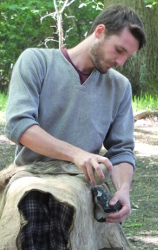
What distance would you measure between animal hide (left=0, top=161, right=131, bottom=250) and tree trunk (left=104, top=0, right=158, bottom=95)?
6.58 meters

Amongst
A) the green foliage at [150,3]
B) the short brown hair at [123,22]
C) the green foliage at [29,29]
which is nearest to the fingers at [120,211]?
the short brown hair at [123,22]

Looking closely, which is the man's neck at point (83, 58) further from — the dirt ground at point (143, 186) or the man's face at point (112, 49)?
the dirt ground at point (143, 186)

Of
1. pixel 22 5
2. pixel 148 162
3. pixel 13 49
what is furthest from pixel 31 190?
pixel 13 49

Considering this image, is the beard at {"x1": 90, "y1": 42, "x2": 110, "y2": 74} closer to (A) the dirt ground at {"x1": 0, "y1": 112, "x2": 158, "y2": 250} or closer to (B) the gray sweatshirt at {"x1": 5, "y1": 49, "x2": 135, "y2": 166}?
(B) the gray sweatshirt at {"x1": 5, "y1": 49, "x2": 135, "y2": 166}

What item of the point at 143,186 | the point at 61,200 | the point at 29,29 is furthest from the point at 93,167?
the point at 29,29

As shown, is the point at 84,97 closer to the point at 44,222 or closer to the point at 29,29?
the point at 44,222

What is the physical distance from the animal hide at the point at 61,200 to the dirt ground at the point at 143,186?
1.48 feet

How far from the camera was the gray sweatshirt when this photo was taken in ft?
9.57

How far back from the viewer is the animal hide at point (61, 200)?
2.46 meters

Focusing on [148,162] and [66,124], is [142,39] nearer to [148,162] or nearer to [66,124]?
[66,124]

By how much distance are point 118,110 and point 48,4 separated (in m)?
10.9

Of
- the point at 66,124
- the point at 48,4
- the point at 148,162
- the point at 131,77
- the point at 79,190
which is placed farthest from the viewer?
the point at 48,4

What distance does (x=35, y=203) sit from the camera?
2506 millimetres

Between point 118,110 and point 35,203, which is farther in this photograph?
point 118,110
